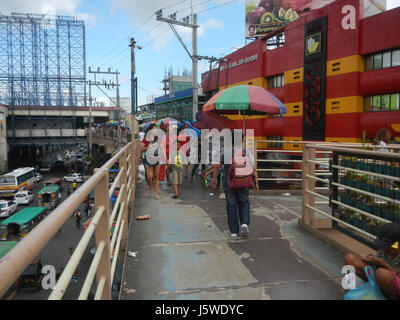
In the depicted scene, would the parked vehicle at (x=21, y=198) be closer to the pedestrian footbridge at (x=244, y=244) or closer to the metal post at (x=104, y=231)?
the pedestrian footbridge at (x=244, y=244)

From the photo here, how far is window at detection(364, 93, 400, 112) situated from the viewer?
15712mm

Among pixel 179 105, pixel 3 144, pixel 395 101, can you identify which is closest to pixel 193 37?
pixel 395 101

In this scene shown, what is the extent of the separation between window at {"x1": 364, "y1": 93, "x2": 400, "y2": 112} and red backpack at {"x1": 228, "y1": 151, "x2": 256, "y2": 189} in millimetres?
14700

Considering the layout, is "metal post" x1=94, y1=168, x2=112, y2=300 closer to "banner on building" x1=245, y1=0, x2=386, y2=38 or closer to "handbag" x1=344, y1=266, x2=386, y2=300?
"handbag" x1=344, y1=266, x2=386, y2=300

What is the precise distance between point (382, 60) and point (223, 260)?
16428mm

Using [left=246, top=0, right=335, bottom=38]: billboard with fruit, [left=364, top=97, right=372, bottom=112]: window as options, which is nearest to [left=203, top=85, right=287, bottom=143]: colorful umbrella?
[left=364, top=97, right=372, bottom=112]: window

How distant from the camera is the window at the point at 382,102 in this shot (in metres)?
15.7

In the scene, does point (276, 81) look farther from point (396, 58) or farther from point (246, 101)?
point (246, 101)

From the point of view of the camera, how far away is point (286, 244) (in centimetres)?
430

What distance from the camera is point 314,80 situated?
777 inches

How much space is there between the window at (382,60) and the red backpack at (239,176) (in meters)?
Result: 14.7

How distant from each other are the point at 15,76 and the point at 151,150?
58.4m
